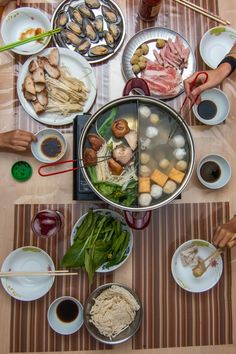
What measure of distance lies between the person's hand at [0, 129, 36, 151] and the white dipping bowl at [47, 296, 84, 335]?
0.91 meters

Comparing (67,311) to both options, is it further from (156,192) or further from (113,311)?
(156,192)

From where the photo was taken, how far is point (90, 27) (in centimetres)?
262

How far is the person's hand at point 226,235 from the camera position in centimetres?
239

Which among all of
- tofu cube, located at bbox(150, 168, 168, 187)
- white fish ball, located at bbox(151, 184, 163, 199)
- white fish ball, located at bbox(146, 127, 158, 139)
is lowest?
white fish ball, located at bbox(151, 184, 163, 199)

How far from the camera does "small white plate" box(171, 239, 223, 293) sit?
252 cm

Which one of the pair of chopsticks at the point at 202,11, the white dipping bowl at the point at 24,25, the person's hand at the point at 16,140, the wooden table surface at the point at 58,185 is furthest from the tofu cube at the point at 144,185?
the pair of chopsticks at the point at 202,11

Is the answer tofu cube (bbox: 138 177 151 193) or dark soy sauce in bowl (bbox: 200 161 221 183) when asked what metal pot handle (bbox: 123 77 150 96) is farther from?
dark soy sauce in bowl (bbox: 200 161 221 183)

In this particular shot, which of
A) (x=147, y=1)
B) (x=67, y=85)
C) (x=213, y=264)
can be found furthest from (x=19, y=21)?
(x=213, y=264)

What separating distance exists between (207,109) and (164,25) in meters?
0.62

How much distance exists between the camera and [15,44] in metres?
2.48

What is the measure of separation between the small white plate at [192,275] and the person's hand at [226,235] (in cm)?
12

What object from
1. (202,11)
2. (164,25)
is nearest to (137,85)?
(164,25)

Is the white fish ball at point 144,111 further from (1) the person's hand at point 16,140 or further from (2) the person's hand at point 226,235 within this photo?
(2) the person's hand at point 226,235

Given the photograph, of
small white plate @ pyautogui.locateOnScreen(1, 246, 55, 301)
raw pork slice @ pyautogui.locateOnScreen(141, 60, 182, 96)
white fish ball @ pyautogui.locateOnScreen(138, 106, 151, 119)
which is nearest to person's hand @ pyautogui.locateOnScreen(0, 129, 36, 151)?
small white plate @ pyautogui.locateOnScreen(1, 246, 55, 301)
